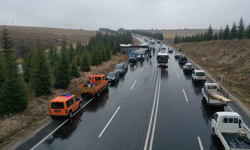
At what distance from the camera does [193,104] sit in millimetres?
17859

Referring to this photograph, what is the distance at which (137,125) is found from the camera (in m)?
13.3

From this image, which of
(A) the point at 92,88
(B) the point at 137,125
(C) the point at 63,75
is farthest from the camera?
(C) the point at 63,75

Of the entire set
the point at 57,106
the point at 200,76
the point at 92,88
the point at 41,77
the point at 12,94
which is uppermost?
the point at 41,77

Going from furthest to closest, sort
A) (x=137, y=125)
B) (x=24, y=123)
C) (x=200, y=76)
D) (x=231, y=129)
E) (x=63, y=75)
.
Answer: (x=200, y=76) < (x=63, y=75) < (x=24, y=123) < (x=137, y=125) < (x=231, y=129)

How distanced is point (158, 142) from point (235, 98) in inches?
511

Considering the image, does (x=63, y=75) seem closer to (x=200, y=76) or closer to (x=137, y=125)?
(x=137, y=125)

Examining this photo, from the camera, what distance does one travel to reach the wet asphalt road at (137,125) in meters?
10.9

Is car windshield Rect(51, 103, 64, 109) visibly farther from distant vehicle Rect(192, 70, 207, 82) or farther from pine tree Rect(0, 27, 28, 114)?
distant vehicle Rect(192, 70, 207, 82)

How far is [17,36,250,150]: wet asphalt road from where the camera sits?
10876mm

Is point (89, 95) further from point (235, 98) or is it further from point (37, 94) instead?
point (235, 98)

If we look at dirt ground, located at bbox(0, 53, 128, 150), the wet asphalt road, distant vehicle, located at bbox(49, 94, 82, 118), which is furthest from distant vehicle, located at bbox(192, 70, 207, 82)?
dirt ground, located at bbox(0, 53, 128, 150)

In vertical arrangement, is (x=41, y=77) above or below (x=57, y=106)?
above


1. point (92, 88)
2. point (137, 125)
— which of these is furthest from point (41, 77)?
point (137, 125)

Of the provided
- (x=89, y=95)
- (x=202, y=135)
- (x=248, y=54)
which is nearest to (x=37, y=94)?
(x=89, y=95)
